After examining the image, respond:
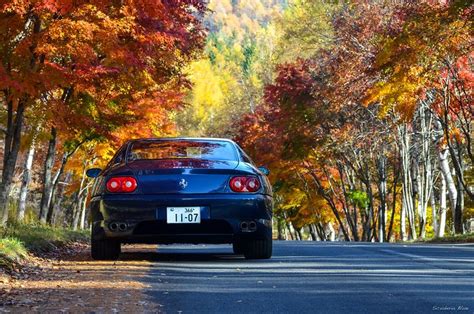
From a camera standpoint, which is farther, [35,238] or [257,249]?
[35,238]

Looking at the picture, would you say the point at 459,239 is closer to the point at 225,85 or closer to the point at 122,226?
the point at 122,226

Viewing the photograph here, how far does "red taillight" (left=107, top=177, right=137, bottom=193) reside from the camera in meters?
8.85

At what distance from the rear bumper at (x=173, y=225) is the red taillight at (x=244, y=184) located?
0.24 ft

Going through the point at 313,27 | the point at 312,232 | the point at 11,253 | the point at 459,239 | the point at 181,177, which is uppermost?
the point at 313,27

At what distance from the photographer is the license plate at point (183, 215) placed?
8750 millimetres

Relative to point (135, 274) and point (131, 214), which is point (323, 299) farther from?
point (131, 214)

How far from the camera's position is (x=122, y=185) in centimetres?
888

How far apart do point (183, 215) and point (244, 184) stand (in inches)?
28.9

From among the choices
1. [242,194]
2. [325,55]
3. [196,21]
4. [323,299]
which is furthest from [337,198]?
[323,299]

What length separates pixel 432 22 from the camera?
1806 centimetres

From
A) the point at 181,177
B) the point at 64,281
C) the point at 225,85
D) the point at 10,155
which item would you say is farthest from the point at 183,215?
the point at 225,85

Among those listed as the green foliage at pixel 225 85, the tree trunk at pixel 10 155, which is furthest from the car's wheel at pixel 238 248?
the green foliage at pixel 225 85

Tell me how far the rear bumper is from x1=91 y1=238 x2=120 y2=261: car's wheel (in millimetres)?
426

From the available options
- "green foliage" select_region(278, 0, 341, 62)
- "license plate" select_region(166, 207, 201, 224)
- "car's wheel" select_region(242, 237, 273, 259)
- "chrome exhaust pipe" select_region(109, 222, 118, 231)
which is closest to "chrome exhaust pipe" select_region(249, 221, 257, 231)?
"license plate" select_region(166, 207, 201, 224)
